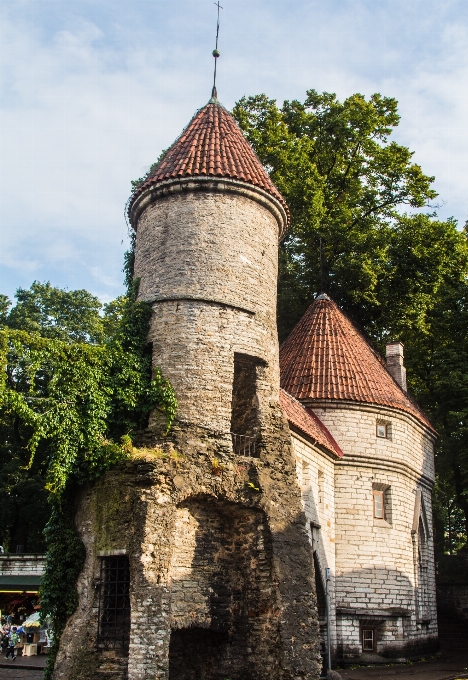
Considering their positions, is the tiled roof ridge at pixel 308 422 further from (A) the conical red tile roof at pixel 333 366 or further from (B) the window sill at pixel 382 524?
(B) the window sill at pixel 382 524

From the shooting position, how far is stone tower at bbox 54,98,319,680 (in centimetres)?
1354

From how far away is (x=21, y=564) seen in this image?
28203 mm

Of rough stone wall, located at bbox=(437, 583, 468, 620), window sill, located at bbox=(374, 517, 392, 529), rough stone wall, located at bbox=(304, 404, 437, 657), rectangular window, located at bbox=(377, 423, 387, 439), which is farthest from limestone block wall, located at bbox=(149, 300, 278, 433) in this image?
rough stone wall, located at bbox=(437, 583, 468, 620)

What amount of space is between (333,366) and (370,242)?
7.82 m

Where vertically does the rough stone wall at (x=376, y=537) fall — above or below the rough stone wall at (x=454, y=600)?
above

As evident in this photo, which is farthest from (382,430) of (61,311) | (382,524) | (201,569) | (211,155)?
(61,311)

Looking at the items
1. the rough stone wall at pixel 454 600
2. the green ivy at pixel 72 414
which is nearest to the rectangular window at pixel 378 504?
the green ivy at pixel 72 414

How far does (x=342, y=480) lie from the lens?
2212 centimetres

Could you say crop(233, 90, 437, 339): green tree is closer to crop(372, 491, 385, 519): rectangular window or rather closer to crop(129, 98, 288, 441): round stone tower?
crop(372, 491, 385, 519): rectangular window

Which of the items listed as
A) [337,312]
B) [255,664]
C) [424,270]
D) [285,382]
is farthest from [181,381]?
[424,270]

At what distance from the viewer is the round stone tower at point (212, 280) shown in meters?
15.6

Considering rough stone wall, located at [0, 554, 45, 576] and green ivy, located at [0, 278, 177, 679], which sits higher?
green ivy, located at [0, 278, 177, 679]

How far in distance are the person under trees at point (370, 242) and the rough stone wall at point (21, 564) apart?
43.4 feet

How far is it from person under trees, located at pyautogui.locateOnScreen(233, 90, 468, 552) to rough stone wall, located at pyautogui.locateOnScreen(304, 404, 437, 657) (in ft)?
15.1
